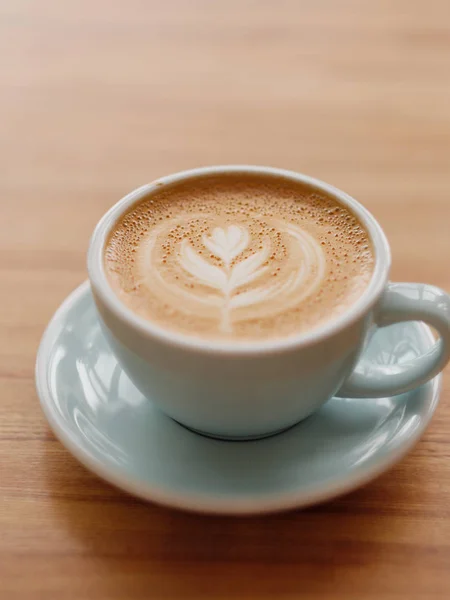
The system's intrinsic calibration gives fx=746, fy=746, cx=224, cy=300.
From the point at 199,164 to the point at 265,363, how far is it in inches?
22.3

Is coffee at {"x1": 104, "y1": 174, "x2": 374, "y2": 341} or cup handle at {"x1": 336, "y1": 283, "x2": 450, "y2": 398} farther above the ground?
coffee at {"x1": 104, "y1": 174, "x2": 374, "y2": 341}

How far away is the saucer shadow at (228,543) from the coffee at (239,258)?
5.5 inches

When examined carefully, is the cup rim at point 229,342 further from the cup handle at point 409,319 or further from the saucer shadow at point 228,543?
the saucer shadow at point 228,543

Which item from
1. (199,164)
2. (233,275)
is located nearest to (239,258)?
(233,275)

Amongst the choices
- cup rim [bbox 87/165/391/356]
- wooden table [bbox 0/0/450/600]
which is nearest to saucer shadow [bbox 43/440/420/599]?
wooden table [bbox 0/0/450/600]

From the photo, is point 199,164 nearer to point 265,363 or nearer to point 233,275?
point 233,275

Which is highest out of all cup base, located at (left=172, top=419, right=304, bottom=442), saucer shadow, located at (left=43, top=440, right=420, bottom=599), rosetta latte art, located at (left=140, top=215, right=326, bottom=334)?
rosetta latte art, located at (left=140, top=215, right=326, bottom=334)

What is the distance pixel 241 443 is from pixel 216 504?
0.08 metres

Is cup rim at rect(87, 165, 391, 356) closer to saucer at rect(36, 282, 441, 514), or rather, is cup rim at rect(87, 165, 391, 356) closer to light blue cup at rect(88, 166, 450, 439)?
light blue cup at rect(88, 166, 450, 439)

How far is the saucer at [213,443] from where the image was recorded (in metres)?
0.53

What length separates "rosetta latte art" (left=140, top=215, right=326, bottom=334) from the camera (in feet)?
1.85

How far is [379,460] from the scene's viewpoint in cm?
55

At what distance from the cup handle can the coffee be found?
3 centimetres

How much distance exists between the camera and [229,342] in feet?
1.70
